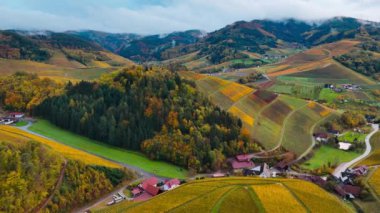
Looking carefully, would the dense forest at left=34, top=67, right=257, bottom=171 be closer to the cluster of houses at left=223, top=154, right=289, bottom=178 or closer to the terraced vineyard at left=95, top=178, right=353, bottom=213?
the cluster of houses at left=223, top=154, right=289, bottom=178

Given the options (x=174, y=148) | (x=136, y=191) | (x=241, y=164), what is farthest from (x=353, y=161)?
(x=136, y=191)

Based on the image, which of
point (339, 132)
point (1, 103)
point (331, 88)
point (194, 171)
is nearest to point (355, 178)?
point (194, 171)

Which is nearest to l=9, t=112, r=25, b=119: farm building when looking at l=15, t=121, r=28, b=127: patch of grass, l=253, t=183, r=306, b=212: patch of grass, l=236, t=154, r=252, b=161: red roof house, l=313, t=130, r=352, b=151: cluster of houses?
l=15, t=121, r=28, b=127: patch of grass

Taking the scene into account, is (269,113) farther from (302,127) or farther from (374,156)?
(374,156)

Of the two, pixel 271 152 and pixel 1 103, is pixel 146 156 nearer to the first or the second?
pixel 271 152

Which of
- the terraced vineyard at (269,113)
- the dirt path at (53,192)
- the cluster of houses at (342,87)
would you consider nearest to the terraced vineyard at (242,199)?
the dirt path at (53,192)

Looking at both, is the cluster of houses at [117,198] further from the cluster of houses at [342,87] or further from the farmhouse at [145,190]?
the cluster of houses at [342,87]
